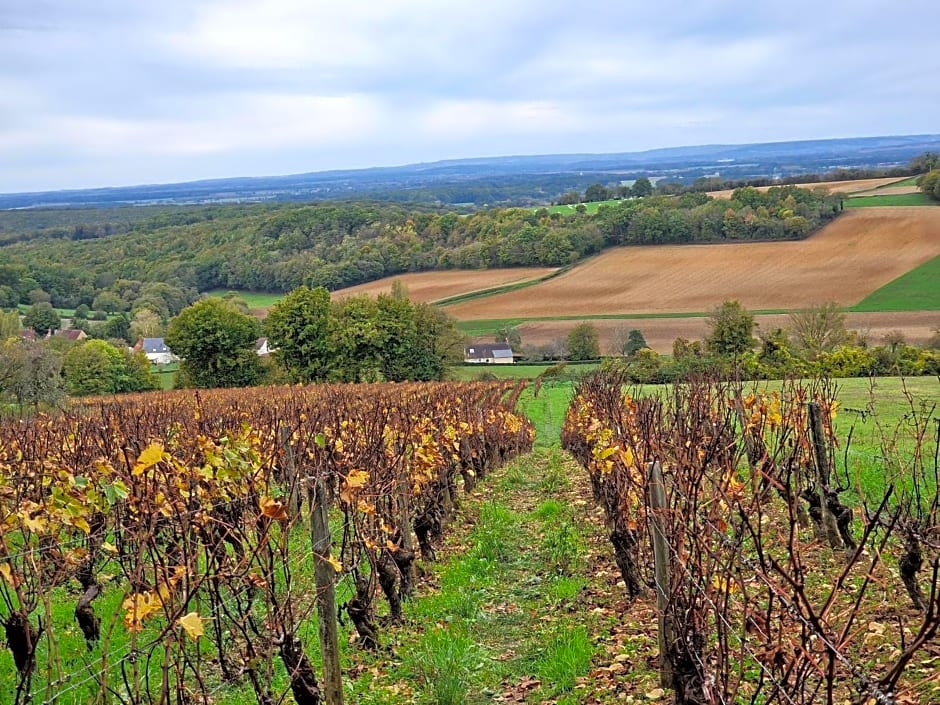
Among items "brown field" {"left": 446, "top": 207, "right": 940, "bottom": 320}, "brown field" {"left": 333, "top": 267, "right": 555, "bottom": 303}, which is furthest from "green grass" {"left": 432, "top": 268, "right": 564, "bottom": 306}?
"brown field" {"left": 446, "top": 207, "right": 940, "bottom": 320}

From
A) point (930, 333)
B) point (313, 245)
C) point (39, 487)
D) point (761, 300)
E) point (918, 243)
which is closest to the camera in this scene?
point (39, 487)

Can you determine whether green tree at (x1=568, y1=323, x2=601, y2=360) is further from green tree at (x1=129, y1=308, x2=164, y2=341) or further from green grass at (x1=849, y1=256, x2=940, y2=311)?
green tree at (x1=129, y1=308, x2=164, y2=341)

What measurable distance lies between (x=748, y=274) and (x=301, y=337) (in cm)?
3379

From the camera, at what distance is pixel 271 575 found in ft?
15.7

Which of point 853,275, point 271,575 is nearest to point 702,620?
point 271,575

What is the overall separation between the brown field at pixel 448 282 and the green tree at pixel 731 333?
78.3 feet

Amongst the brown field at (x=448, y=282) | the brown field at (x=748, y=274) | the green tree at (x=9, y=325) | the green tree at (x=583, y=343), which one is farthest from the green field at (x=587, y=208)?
the green tree at (x=9, y=325)

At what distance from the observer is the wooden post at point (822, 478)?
312 inches

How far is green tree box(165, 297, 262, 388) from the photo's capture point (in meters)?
46.2

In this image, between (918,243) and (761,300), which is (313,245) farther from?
(918,243)

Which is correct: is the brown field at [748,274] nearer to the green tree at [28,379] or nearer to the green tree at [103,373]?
the green tree at [103,373]

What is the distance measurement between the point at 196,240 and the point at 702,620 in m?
117

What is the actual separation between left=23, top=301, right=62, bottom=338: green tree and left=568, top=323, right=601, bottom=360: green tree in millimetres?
56466

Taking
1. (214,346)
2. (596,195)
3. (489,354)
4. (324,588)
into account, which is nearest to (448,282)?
(489,354)
